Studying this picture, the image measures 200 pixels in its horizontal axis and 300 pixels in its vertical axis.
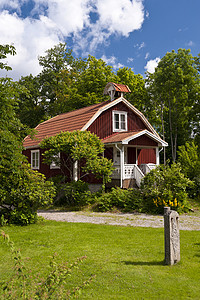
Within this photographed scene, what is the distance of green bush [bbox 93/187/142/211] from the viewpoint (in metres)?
14.7

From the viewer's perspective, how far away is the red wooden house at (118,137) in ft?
59.9

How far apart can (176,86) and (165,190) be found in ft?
72.0

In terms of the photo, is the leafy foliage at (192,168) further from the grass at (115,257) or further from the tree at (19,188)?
the tree at (19,188)

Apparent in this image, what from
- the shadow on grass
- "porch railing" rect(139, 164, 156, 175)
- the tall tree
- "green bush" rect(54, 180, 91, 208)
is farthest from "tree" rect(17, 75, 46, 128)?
the shadow on grass

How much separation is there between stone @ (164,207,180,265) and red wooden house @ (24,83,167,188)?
1099 cm

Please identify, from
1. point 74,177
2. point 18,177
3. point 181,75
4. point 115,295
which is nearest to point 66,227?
point 18,177

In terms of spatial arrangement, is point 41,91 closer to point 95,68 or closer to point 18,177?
point 95,68

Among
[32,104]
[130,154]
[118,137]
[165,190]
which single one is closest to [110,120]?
[118,137]

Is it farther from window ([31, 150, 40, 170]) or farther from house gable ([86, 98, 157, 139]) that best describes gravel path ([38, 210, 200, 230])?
window ([31, 150, 40, 170])

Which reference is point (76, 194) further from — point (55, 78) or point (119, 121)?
point (55, 78)

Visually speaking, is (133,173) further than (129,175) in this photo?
Yes

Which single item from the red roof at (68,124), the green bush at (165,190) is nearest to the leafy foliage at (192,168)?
the green bush at (165,190)

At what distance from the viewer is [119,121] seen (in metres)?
22.1

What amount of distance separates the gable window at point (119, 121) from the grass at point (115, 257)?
1249 cm
